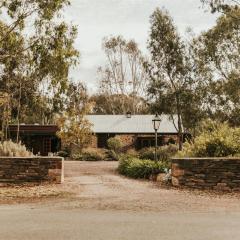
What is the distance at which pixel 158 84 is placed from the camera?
34250 mm

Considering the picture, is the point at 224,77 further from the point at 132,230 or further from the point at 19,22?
the point at 132,230

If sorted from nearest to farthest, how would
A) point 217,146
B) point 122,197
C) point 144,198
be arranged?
point 144,198
point 122,197
point 217,146

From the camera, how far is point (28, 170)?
17.0m

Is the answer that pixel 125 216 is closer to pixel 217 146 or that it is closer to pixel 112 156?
pixel 217 146

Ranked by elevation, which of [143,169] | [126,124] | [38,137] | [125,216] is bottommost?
[125,216]

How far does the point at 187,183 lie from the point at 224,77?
81.2 ft

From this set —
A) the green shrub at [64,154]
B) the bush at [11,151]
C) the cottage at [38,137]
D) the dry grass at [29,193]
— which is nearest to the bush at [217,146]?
the dry grass at [29,193]

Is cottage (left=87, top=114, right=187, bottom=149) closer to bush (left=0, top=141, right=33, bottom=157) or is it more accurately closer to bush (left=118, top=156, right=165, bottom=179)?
bush (left=118, top=156, right=165, bottom=179)

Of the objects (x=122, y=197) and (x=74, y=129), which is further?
(x=74, y=129)

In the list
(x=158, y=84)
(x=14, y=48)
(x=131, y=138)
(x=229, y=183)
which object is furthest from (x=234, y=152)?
(x=131, y=138)

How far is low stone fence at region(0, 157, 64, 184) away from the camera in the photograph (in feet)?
55.8

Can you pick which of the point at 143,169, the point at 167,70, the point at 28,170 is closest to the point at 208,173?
the point at 143,169

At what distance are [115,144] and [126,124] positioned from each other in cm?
476

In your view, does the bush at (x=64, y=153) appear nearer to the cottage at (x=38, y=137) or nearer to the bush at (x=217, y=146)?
the cottage at (x=38, y=137)
